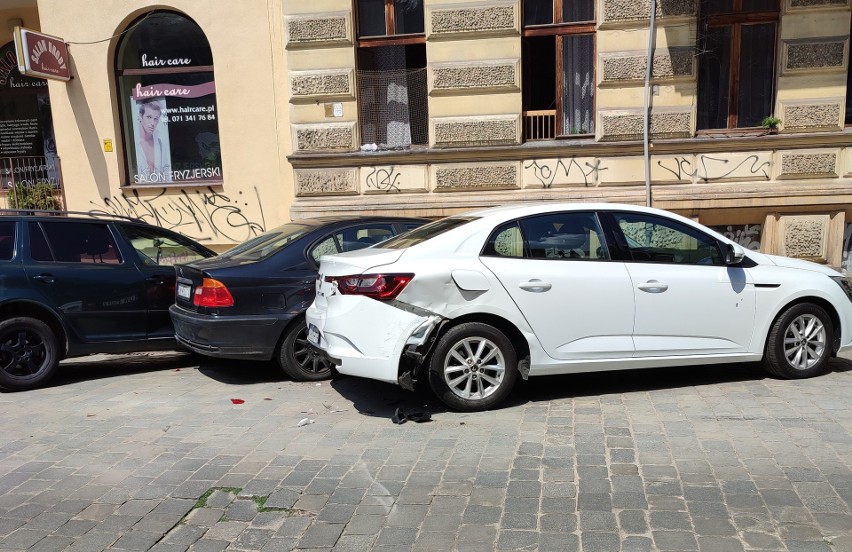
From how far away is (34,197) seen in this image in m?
12.3

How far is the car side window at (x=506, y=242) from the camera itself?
545cm

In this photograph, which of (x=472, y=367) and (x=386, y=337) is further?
(x=472, y=367)

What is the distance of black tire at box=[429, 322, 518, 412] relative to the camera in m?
5.21

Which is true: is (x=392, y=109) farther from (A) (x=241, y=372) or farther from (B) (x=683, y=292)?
(B) (x=683, y=292)

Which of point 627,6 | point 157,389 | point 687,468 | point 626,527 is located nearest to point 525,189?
→ point 627,6

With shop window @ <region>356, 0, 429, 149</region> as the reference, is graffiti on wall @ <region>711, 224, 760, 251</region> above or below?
below

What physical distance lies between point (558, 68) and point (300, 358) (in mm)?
6880

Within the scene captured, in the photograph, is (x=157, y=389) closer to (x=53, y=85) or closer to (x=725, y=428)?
(x=725, y=428)

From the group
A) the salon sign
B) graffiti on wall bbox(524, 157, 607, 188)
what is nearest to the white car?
graffiti on wall bbox(524, 157, 607, 188)

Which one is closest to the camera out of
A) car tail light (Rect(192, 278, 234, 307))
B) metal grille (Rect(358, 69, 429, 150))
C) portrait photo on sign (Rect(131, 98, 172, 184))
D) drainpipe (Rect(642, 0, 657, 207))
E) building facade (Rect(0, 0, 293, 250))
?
car tail light (Rect(192, 278, 234, 307))

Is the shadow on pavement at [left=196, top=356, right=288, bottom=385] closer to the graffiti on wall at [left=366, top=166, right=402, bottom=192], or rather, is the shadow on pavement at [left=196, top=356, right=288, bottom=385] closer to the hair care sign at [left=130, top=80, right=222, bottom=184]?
the graffiti on wall at [left=366, top=166, right=402, bottom=192]

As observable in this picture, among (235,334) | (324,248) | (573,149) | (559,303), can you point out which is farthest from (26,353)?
(573,149)

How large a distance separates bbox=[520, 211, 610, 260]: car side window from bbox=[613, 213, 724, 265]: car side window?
0.25 m

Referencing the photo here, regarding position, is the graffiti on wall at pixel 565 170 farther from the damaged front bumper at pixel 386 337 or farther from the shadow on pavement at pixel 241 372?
the damaged front bumper at pixel 386 337
